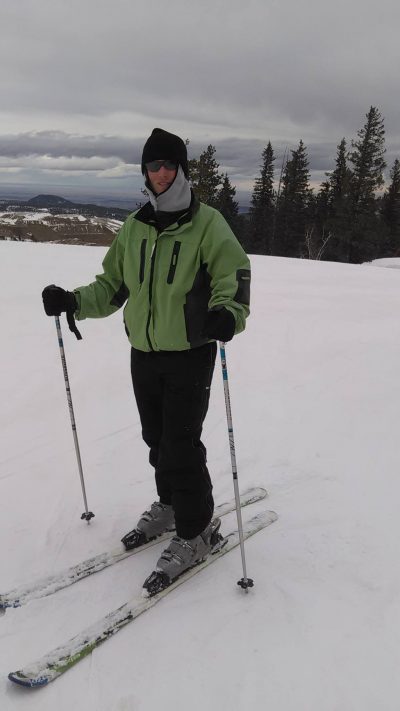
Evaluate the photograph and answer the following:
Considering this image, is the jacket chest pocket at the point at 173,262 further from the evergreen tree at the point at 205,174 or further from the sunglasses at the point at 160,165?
the evergreen tree at the point at 205,174

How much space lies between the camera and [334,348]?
7.23 metres

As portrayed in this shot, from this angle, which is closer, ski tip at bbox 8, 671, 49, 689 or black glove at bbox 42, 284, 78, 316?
ski tip at bbox 8, 671, 49, 689

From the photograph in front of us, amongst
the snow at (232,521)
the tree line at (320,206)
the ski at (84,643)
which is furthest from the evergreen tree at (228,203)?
the ski at (84,643)

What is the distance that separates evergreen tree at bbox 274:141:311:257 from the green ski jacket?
41573 millimetres

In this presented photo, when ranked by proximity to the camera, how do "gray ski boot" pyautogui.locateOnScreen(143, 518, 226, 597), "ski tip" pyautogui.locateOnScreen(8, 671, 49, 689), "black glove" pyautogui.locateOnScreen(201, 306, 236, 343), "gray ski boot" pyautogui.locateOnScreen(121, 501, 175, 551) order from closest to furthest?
"ski tip" pyautogui.locateOnScreen(8, 671, 49, 689) → "black glove" pyautogui.locateOnScreen(201, 306, 236, 343) → "gray ski boot" pyautogui.locateOnScreen(143, 518, 226, 597) → "gray ski boot" pyautogui.locateOnScreen(121, 501, 175, 551)

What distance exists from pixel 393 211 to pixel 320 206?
6.92m

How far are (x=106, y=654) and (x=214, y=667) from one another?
53 cm

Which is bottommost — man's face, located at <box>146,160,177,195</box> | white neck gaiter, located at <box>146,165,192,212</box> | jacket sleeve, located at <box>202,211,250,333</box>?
jacket sleeve, located at <box>202,211,250,333</box>

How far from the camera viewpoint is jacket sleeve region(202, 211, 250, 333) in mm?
2465

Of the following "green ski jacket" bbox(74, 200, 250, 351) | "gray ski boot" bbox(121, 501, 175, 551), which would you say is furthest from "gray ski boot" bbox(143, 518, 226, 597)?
"green ski jacket" bbox(74, 200, 250, 351)

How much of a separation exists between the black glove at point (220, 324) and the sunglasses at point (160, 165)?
82 centimetres

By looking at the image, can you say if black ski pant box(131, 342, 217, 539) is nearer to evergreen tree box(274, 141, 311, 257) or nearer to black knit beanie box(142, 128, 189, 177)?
black knit beanie box(142, 128, 189, 177)

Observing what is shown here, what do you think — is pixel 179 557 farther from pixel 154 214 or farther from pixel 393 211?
pixel 393 211

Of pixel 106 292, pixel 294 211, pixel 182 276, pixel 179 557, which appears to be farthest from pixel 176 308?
pixel 294 211
